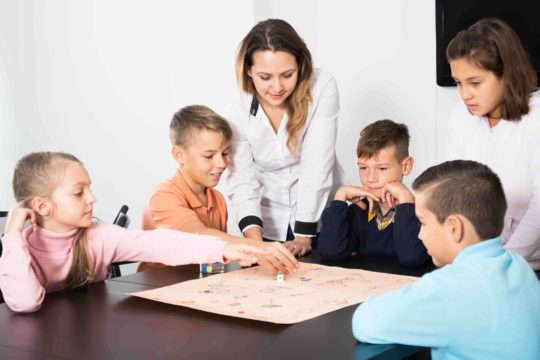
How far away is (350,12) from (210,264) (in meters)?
1.95

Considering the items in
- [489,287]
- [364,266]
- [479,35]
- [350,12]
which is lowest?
[364,266]

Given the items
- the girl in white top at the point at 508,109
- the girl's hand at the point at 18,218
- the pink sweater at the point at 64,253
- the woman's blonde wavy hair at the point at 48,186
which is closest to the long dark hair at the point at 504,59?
the girl in white top at the point at 508,109

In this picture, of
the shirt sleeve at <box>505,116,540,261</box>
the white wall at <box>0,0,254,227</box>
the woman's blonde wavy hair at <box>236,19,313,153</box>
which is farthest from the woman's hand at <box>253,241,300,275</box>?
the white wall at <box>0,0,254,227</box>

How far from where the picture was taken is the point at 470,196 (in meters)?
1.39

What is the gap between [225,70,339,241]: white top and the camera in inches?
99.3

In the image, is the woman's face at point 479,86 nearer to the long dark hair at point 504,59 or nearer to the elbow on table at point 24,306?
the long dark hair at point 504,59

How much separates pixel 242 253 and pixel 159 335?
1.89 feet

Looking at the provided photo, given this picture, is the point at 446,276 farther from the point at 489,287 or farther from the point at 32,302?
the point at 32,302

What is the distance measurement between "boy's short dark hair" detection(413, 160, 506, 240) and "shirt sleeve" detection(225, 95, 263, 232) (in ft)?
3.76

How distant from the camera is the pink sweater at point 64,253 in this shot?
160 cm

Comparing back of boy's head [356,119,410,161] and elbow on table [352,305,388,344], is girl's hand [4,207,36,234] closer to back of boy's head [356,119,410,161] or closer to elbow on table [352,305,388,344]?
elbow on table [352,305,388,344]

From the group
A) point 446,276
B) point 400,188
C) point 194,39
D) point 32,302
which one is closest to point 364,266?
point 400,188

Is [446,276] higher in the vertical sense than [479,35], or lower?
lower

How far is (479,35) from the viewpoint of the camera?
2146 millimetres
